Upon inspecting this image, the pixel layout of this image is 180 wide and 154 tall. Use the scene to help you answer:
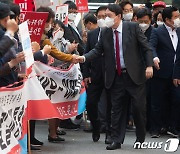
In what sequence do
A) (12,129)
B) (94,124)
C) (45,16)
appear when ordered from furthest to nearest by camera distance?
1. (94,124)
2. (45,16)
3. (12,129)

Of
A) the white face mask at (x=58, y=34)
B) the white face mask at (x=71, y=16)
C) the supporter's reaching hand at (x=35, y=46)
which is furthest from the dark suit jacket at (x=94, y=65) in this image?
the white face mask at (x=71, y=16)

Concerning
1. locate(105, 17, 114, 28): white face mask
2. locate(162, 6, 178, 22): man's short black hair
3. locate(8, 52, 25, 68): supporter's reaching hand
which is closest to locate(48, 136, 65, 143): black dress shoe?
locate(105, 17, 114, 28): white face mask

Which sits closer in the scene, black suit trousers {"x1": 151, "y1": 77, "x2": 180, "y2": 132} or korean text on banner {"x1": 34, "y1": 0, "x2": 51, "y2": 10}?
korean text on banner {"x1": 34, "y1": 0, "x2": 51, "y2": 10}

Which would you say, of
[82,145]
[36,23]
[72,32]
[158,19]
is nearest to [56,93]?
[82,145]

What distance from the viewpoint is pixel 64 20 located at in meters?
10.6

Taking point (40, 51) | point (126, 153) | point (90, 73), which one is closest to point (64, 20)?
point (90, 73)

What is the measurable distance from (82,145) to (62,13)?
258 cm

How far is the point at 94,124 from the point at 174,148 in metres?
1.38

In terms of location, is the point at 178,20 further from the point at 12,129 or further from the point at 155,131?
the point at 12,129

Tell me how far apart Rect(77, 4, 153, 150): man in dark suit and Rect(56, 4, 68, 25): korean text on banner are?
6.14 feet

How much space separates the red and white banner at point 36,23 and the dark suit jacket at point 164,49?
239cm

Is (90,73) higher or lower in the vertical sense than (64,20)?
lower

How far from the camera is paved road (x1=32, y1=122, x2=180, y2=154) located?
8586 mm

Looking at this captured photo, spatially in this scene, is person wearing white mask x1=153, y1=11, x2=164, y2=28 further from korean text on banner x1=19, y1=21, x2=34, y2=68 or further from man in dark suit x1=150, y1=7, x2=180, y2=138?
korean text on banner x1=19, y1=21, x2=34, y2=68
